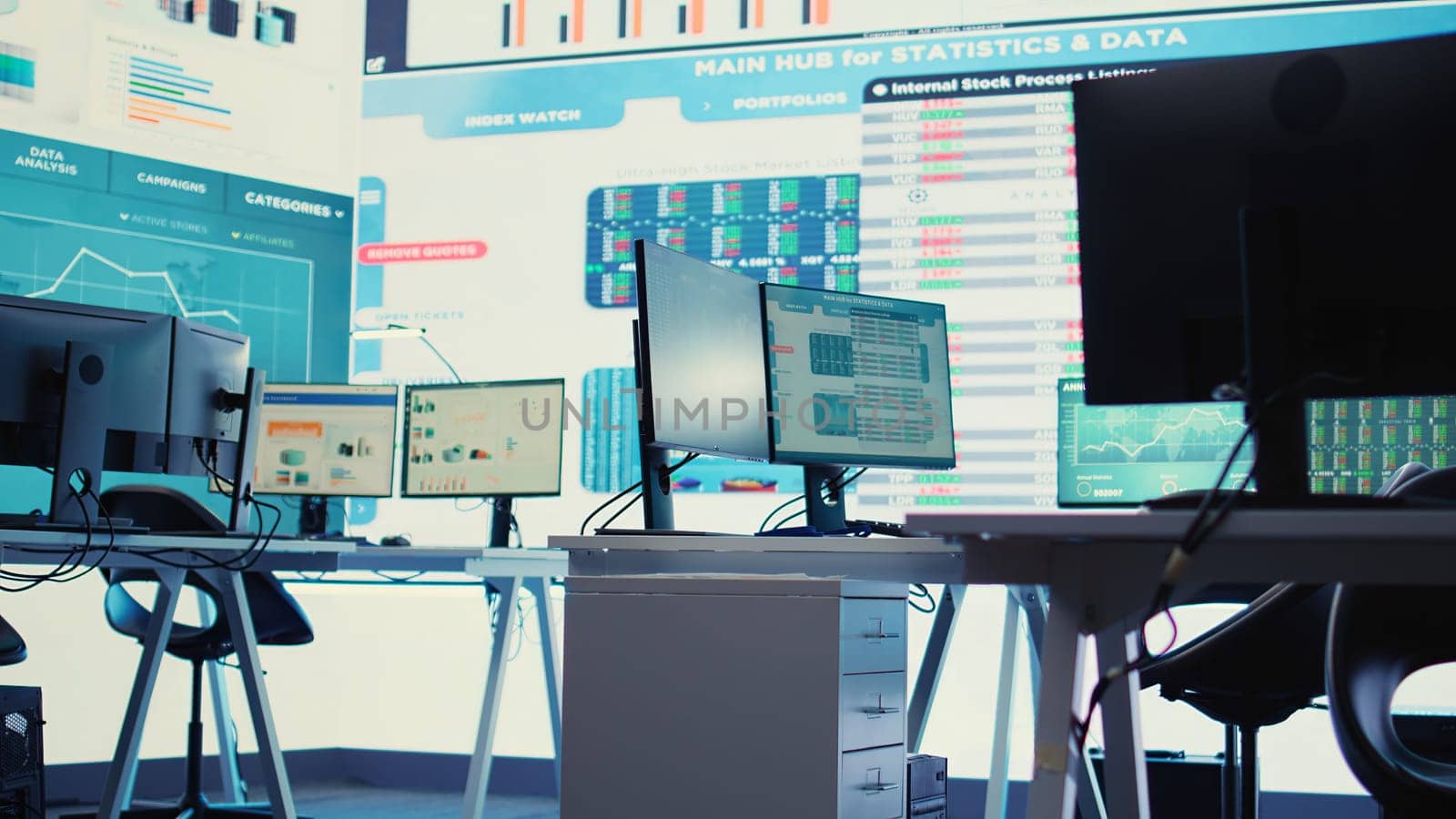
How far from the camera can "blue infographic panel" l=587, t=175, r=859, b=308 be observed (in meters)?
4.53

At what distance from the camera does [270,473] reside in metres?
4.34

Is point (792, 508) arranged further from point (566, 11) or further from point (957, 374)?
point (566, 11)

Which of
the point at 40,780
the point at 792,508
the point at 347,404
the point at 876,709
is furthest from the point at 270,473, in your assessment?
the point at 876,709

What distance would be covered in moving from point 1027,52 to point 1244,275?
10.4 feet

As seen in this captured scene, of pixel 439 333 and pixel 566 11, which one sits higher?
pixel 566 11

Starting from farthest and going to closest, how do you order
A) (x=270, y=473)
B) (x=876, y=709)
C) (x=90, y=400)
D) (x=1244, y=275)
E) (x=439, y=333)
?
(x=439, y=333), (x=270, y=473), (x=90, y=400), (x=876, y=709), (x=1244, y=275)

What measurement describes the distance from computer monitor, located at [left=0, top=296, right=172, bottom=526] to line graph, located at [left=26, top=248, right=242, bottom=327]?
1.35 m

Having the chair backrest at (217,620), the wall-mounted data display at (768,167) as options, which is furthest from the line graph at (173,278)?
the chair backrest at (217,620)

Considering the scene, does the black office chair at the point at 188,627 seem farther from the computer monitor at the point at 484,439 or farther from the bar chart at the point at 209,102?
the bar chart at the point at 209,102

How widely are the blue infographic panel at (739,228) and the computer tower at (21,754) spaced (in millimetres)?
2204

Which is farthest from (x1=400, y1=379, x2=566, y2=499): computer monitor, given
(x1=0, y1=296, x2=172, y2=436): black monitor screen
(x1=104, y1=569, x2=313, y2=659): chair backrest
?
(x1=0, y1=296, x2=172, y2=436): black monitor screen

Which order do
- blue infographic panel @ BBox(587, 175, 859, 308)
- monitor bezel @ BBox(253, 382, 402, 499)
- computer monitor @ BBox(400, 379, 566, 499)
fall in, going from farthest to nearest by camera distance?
blue infographic panel @ BBox(587, 175, 859, 308) → monitor bezel @ BBox(253, 382, 402, 499) → computer monitor @ BBox(400, 379, 566, 499)

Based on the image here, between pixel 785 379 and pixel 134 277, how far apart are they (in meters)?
2.71

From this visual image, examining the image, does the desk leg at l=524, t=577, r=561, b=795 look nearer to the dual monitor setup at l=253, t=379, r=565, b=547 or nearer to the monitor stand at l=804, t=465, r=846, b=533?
the dual monitor setup at l=253, t=379, r=565, b=547
